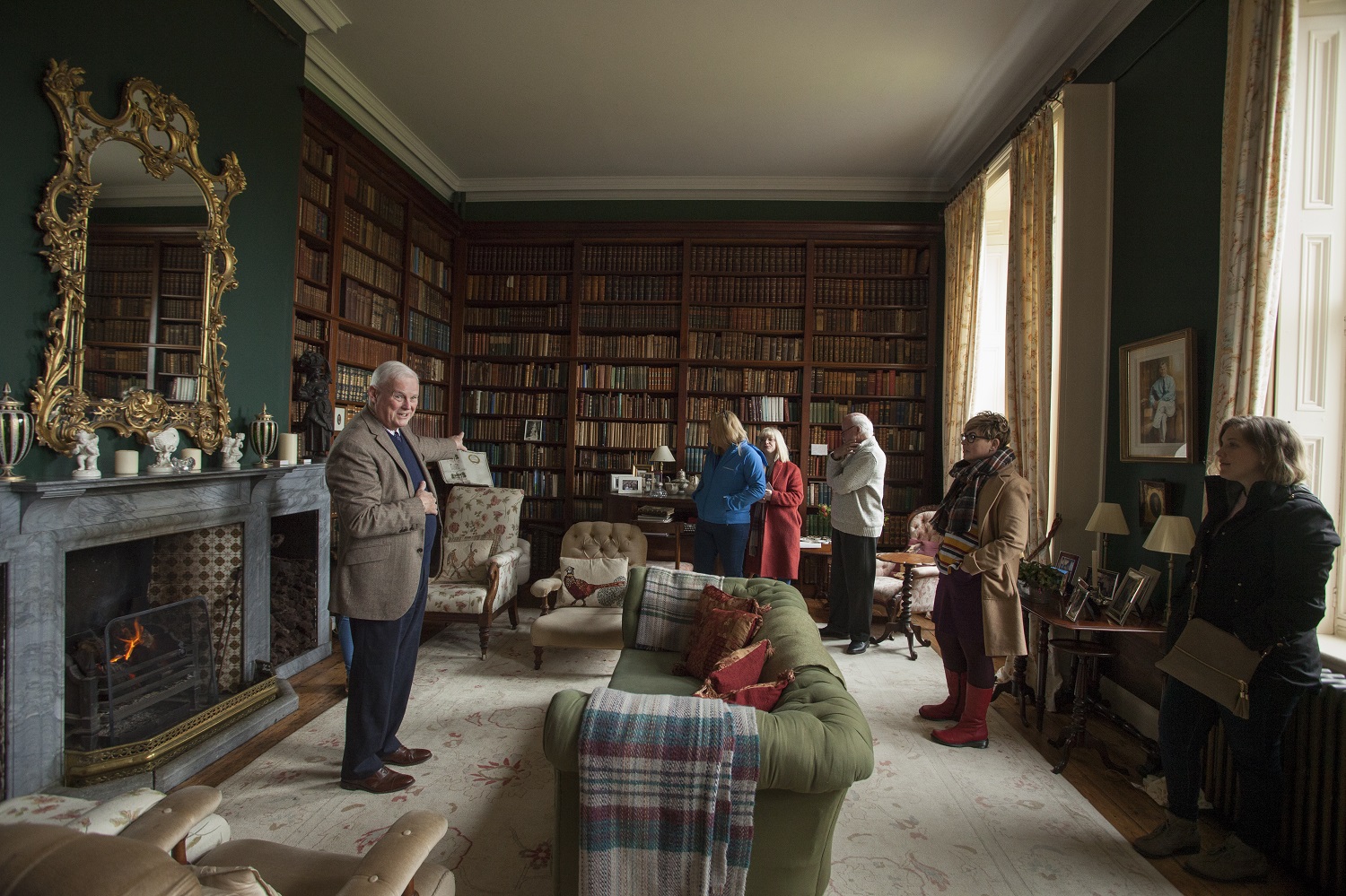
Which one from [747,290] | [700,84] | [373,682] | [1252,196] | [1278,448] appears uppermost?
[700,84]

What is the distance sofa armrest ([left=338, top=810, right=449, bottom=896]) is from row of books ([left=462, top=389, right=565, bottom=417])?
222 inches

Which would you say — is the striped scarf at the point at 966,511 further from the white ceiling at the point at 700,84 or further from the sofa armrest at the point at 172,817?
the sofa armrest at the point at 172,817

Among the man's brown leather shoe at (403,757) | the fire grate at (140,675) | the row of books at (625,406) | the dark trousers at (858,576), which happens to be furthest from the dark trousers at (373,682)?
the row of books at (625,406)

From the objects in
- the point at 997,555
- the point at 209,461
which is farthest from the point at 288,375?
the point at 997,555

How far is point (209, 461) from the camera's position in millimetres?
3473

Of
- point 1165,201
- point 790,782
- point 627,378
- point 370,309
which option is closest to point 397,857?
point 790,782

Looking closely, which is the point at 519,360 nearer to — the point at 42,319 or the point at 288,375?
the point at 288,375

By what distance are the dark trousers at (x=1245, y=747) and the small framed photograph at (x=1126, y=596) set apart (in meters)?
0.69

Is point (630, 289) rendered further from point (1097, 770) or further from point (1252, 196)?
point (1097, 770)

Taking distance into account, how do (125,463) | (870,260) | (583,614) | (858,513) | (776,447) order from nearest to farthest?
(125,463)
(583,614)
(858,513)
(776,447)
(870,260)

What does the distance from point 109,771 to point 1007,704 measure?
4.39 metres

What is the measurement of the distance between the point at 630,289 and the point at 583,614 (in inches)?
147

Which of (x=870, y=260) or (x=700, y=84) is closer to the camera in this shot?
(x=700, y=84)

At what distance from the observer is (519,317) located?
685 cm
